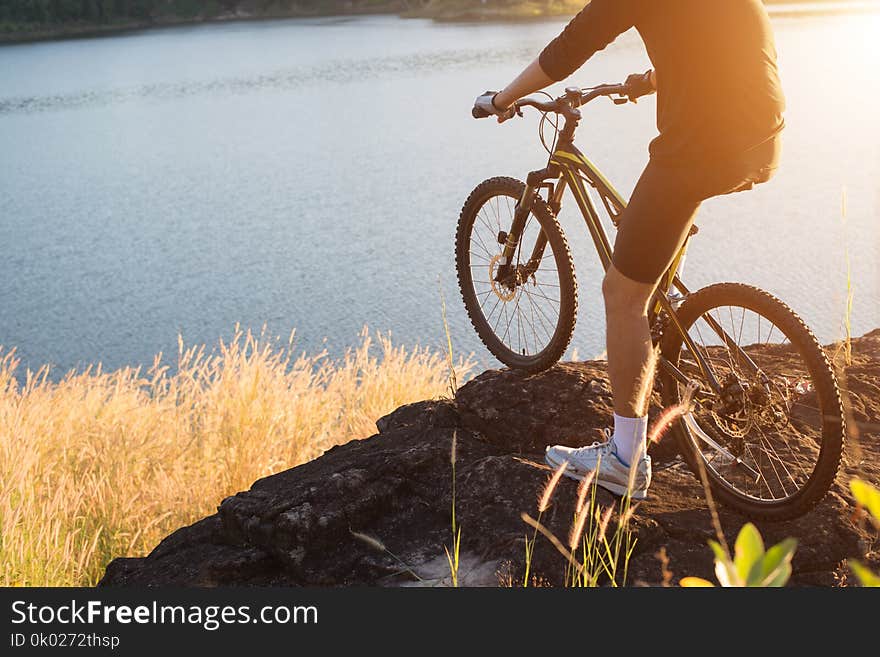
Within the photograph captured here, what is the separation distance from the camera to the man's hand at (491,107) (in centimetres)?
449

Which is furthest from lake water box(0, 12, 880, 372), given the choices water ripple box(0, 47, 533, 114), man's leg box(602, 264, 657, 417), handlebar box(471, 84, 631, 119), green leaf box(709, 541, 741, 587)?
green leaf box(709, 541, 741, 587)

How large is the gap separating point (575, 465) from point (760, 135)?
1540 mm

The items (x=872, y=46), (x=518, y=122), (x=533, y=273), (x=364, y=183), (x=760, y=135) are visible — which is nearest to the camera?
(x=760, y=135)

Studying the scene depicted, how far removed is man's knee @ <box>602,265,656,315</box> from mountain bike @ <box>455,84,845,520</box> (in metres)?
0.33

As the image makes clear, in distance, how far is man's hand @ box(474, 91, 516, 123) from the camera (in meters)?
4.49

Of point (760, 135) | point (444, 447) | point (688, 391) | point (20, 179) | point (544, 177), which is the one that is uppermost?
point (760, 135)

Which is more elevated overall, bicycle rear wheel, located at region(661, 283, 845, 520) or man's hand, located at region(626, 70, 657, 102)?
man's hand, located at region(626, 70, 657, 102)

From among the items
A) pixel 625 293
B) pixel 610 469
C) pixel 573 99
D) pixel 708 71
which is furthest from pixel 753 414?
pixel 573 99

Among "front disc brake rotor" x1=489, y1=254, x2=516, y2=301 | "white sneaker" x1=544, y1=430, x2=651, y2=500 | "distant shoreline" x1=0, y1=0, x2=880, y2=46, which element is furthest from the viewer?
"distant shoreline" x1=0, y1=0, x2=880, y2=46

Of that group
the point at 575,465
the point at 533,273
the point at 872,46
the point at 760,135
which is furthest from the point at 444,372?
the point at 872,46

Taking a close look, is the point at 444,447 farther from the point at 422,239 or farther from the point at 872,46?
the point at 872,46

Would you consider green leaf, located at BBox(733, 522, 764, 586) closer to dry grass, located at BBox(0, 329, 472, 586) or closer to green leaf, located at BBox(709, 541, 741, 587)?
green leaf, located at BBox(709, 541, 741, 587)

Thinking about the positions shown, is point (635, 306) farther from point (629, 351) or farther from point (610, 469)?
point (610, 469)

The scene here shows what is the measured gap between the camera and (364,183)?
27484 millimetres
